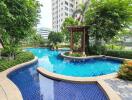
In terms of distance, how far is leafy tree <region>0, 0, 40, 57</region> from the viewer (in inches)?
365

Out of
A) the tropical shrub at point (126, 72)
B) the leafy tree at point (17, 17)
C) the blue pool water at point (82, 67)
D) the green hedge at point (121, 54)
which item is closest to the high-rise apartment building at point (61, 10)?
the green hedge at point (121, 54)

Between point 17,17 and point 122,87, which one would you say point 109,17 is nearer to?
point 17,17

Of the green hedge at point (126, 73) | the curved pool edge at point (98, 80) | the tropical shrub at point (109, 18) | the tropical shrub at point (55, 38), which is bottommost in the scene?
the curved pool edge at point (98, 80)

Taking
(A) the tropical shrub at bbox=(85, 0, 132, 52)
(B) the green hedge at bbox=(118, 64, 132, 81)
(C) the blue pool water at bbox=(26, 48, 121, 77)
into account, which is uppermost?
(A) the tropical shrub at bbox=(85, 0, 132, 52)

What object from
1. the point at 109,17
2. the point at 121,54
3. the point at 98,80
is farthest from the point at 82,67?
the point at 109,17

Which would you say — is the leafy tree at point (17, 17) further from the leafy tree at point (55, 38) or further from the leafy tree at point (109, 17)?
the leafy tree at point (55, 38)

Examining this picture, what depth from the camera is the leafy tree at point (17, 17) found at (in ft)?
30.4

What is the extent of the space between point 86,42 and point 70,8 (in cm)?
5228

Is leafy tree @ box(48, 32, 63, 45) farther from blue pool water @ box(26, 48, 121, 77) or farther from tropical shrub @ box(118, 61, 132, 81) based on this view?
tropical shrub @ box(118, 61, 132, 81)

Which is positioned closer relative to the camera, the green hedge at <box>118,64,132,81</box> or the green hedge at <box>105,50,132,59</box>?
the green hedge at <box>118,64,132,81</box>

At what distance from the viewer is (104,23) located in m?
19.9

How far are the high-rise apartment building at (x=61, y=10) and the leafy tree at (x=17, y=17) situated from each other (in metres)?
57.9

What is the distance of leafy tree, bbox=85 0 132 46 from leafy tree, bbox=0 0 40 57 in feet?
31.7

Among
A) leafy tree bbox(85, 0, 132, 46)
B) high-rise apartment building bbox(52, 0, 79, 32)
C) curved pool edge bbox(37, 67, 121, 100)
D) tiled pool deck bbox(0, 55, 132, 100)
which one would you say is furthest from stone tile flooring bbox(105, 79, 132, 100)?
high-rise apartment building bbox(52, 0, 79, 32)
